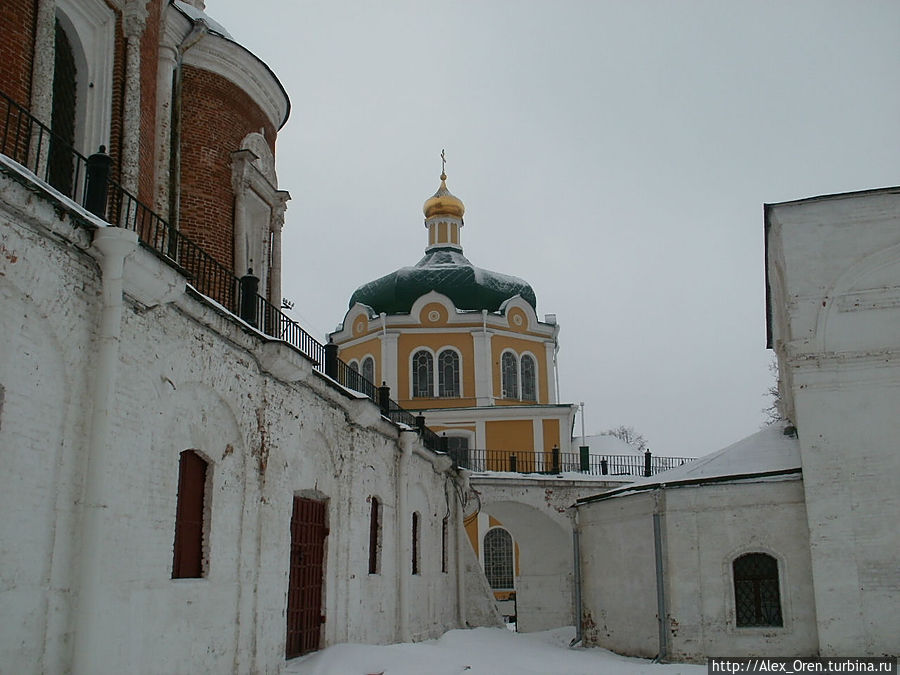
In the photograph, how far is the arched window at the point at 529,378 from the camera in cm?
3338

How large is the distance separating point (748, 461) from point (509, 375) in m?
16.0

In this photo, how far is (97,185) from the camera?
26.4 ft

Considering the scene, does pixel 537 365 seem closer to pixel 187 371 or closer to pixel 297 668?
pixel 297 668

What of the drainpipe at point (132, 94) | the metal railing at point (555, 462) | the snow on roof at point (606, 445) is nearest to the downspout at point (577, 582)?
the metal railing at point (555, 462)

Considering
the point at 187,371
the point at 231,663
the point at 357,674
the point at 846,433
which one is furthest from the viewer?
the point at 846,433

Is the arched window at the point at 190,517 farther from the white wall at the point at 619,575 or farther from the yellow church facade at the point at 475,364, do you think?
the yellow church facade at the point at 475,364

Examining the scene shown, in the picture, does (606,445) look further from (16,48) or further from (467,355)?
(16,48)

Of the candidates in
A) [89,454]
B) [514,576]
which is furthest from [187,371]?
[514,576]

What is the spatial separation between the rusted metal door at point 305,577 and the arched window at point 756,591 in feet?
25.2

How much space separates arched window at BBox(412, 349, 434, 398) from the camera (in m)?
32.8

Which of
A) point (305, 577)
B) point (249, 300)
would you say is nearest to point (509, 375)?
point (305, 577)

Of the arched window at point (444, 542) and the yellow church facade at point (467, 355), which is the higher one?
the yellow church facade at point (467, 355)

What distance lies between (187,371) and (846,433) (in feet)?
38.6

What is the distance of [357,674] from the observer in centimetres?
1163
